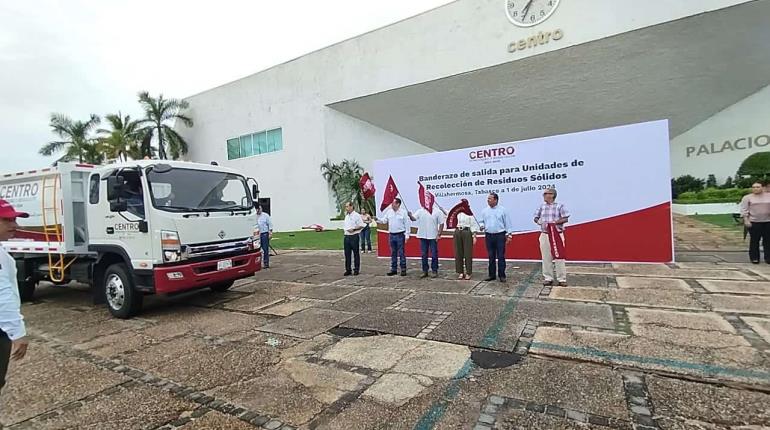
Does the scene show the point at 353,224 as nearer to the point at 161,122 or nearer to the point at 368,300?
the point at 368,300

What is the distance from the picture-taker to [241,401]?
308 centimetres

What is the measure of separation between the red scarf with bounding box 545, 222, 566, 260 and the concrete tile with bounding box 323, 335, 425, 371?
3.35 metres

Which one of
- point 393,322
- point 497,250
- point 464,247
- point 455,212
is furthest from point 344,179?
point 393,322

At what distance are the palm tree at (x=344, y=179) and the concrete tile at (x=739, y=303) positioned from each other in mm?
18265

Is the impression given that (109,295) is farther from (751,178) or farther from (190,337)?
(751,178)

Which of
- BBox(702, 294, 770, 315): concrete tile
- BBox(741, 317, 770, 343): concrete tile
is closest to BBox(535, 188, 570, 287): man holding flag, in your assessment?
BBox(702, 294, 770, 315): concrete tile

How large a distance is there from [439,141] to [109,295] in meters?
19.0

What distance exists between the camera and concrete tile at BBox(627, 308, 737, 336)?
13.7 feet

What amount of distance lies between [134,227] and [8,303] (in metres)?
3.63

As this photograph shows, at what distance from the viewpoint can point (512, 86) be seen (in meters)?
19.4

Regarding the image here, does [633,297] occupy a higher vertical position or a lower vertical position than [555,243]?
lower

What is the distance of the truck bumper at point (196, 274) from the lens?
536cm

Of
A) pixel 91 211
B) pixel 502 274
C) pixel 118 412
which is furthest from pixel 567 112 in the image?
pixel 118 412

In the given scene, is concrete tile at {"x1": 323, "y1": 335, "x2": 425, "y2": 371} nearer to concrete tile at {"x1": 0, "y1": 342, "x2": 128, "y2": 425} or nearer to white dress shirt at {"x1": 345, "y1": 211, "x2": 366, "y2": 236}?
concrete tile at {"x1": 0, "y1": 342, "x2": 128, "y2": 425}
